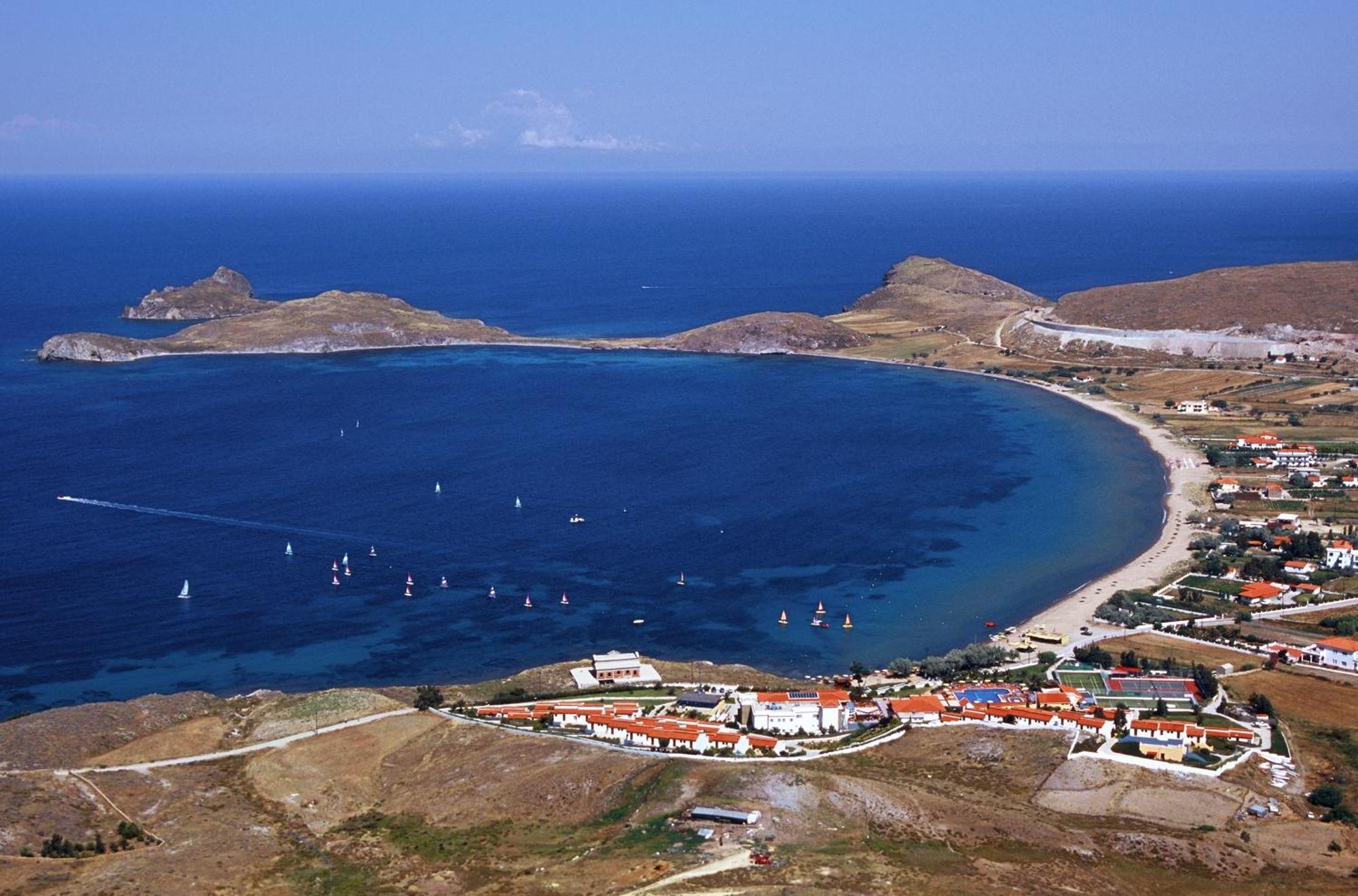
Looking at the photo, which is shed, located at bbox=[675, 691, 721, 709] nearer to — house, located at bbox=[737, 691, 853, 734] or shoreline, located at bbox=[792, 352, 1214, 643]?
house, located at bbox=[737, 691, 853, 734]

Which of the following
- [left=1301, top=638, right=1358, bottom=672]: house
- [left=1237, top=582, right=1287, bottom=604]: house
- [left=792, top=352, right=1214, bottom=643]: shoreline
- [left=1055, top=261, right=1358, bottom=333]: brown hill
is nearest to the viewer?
[left=1301, top=638, right=1358, bottom=672]: house

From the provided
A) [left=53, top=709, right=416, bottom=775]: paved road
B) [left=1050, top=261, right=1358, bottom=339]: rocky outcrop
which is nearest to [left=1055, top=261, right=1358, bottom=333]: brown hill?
[left=1050, top=261, right=1358, bottom=339]: rocky outcrop

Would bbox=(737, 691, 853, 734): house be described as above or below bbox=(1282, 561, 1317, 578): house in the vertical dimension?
below

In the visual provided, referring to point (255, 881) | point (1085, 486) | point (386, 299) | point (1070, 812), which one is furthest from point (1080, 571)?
point (386, 299)

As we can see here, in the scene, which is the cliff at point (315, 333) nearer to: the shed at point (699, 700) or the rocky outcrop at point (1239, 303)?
the rocky outcrop at point (1239, 303)

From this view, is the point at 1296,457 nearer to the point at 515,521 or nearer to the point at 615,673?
the point at 515,521

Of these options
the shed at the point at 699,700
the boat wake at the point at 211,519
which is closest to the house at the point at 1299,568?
the shed at the point at 699,700
